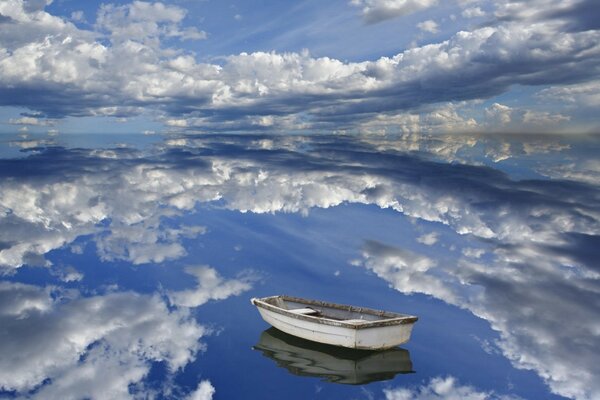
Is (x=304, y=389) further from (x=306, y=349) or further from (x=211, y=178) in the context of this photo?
(x=211, y=178)

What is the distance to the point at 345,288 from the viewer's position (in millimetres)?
38844

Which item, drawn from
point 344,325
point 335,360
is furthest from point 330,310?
point 344,325

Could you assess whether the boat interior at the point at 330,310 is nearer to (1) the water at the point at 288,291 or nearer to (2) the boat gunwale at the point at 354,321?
(2) the boat gunwale at the point at 354,321

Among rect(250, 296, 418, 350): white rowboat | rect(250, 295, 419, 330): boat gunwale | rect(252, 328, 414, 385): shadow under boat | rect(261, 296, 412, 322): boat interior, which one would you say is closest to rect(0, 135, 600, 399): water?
rect(252, 328, 414, 385): shadow under boat

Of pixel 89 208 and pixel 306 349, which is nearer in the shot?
pixel 306 349

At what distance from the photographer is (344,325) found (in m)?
25.5

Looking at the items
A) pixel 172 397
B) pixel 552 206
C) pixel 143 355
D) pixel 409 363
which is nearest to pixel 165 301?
pixel 143 355

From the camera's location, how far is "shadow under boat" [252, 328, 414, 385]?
82.8 feet

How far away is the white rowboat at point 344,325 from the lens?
2567cm

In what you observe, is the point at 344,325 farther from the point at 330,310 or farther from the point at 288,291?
the point at 288,291

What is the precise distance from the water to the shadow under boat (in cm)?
11

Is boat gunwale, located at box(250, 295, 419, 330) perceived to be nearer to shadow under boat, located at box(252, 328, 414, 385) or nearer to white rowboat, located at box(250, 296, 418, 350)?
white rowboat, located at box(250, 296, 418, 350)

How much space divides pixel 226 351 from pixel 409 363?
11499 mm

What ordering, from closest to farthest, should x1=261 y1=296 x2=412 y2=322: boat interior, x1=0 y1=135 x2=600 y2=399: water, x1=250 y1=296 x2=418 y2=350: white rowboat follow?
x1=0 y1=135 x2=600 y2=399: water
x1=250 y1=296 x2=418 y2=350: white rowboat
x1=261 y1=296 x2=412 y2=322: boat interior
